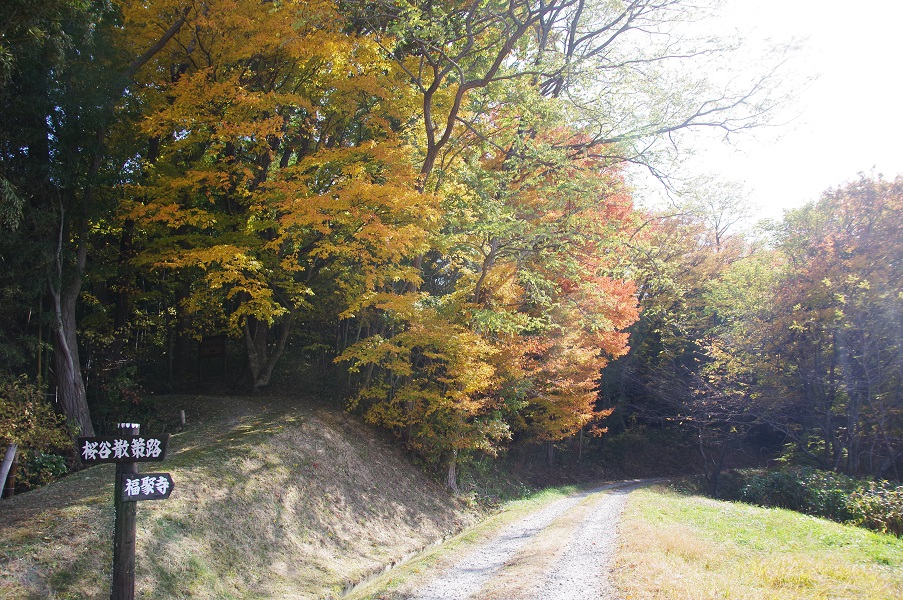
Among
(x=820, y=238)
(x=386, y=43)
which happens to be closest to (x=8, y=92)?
(x=386, y=43)

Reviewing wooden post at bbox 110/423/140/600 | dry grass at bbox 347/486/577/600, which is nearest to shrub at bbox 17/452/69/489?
wooden post at bbox 110/423/140/600

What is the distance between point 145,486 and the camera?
543 cm

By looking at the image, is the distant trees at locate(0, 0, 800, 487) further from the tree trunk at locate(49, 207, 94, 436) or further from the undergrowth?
the undergrowth

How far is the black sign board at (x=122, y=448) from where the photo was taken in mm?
5234

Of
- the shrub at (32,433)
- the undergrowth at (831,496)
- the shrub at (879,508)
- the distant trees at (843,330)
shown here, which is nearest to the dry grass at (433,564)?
the shrub at (32,433)

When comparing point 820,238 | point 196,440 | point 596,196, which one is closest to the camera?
point 196,440

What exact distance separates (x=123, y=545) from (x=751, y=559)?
7298mm

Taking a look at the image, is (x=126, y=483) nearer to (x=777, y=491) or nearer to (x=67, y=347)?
(x=67, y=347)

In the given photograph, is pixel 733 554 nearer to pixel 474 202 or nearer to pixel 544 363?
pixel 474 202

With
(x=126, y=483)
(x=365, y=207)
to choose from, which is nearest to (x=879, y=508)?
(x=365, y=207)

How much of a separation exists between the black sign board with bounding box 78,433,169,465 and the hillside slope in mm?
1313

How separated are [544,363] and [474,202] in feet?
22.4

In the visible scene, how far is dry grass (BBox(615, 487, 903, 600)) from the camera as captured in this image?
221 inches

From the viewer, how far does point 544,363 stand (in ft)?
57.5
